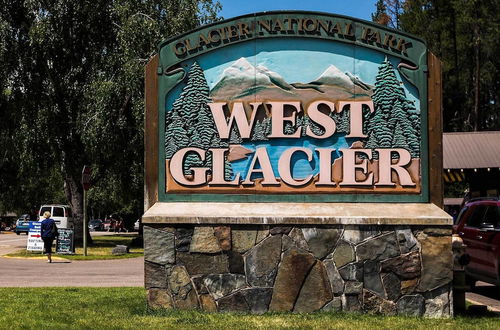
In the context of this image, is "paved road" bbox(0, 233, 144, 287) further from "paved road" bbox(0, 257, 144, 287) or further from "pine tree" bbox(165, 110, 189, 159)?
"pine tree" bbox(165, 110, 189, 159)

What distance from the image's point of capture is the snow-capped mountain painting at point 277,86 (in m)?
10.7

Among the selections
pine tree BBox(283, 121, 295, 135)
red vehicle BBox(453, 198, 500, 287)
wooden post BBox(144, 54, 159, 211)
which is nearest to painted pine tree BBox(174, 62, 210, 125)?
wooden post BBox(144, 54, 159, 211)

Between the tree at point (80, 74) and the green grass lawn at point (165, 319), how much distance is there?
16.3m

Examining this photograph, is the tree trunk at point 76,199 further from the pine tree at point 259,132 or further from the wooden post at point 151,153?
the pine tree at point 259,132

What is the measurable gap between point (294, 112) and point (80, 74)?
19.7 metres

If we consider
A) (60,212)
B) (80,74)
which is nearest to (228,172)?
(80,74)

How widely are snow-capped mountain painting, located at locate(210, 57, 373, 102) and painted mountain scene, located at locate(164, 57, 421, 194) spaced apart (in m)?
0.01

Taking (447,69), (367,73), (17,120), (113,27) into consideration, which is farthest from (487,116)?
(367,73)

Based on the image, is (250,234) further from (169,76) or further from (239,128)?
(169,76)

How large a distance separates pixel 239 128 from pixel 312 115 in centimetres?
108

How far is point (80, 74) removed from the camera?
28.7 metres

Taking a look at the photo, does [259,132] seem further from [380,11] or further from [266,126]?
[380,11]

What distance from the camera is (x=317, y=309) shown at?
10.0 metres

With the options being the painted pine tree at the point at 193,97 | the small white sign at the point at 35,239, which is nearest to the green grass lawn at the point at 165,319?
the painted pine tree at the point at 193,97
